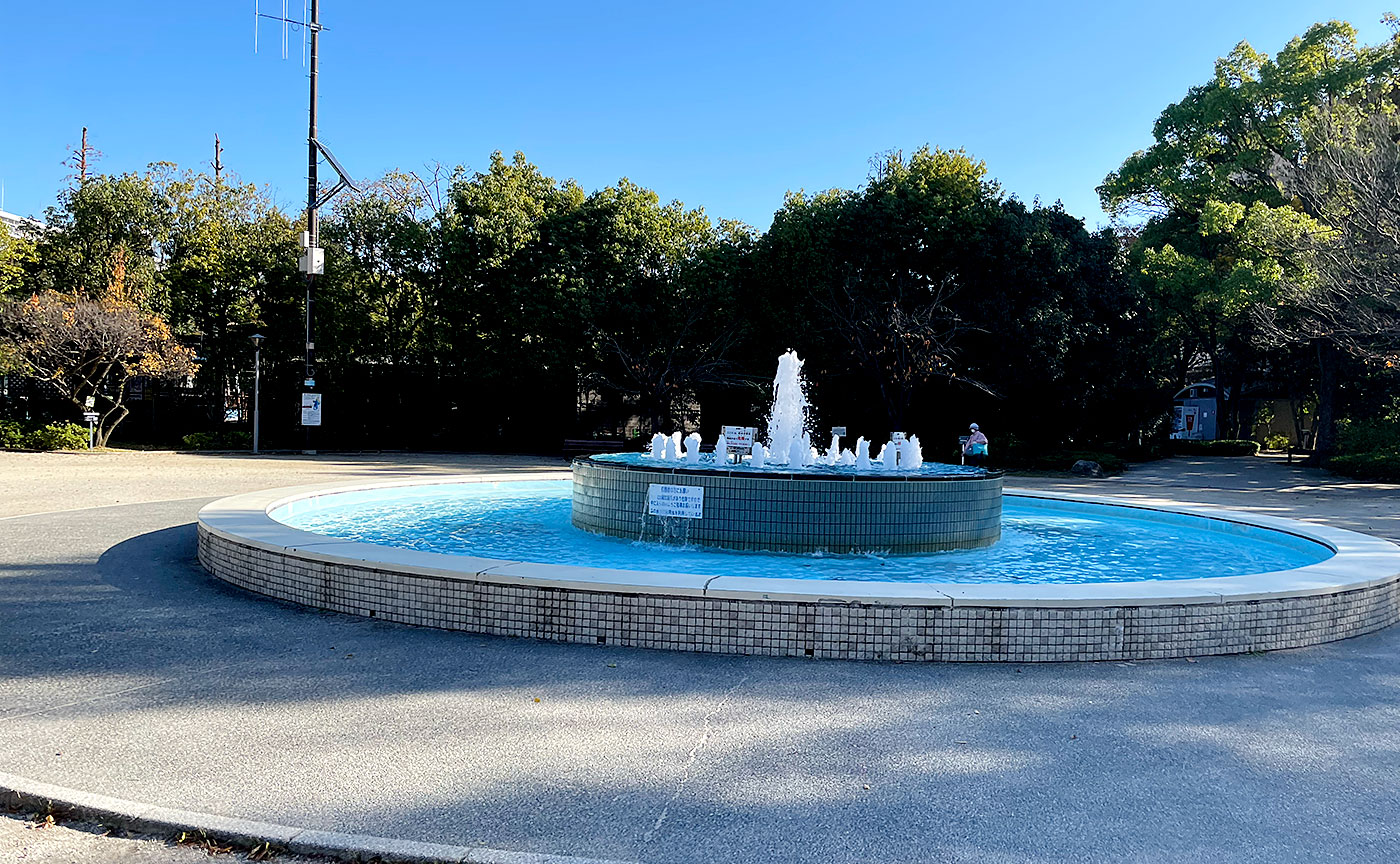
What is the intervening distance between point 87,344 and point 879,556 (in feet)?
79.7

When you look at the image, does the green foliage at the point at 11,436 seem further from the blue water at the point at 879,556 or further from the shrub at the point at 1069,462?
the shrub at the point at 1069,462

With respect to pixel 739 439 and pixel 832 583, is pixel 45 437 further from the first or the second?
pixel 832 583

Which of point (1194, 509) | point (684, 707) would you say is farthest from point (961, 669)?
point (1194, 509)

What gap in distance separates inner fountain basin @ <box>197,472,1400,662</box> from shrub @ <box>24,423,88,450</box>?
909 inches

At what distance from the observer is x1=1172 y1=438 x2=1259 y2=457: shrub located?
118 feet

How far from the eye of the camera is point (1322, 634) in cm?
601

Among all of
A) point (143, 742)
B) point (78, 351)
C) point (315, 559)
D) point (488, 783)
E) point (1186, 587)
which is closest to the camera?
point (488, 783)

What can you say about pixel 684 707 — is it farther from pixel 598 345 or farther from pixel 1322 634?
pixel 598 345

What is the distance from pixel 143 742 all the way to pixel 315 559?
256cm

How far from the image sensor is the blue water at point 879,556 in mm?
7953

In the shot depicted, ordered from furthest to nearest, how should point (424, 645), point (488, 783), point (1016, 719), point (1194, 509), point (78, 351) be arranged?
point (78, 351) < point (1194, 509) < point (424, 645) < point (1016, 719) < point (488, 783)

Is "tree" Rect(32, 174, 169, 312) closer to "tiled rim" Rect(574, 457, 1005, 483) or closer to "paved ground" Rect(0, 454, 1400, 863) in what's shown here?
"tiled rim" Rect(574, 457, 1005, 483)

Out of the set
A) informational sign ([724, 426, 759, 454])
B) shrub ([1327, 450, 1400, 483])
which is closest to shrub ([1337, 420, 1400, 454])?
shrub ([1327, 450, 1400, 483])

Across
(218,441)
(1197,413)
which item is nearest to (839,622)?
(218,441)
